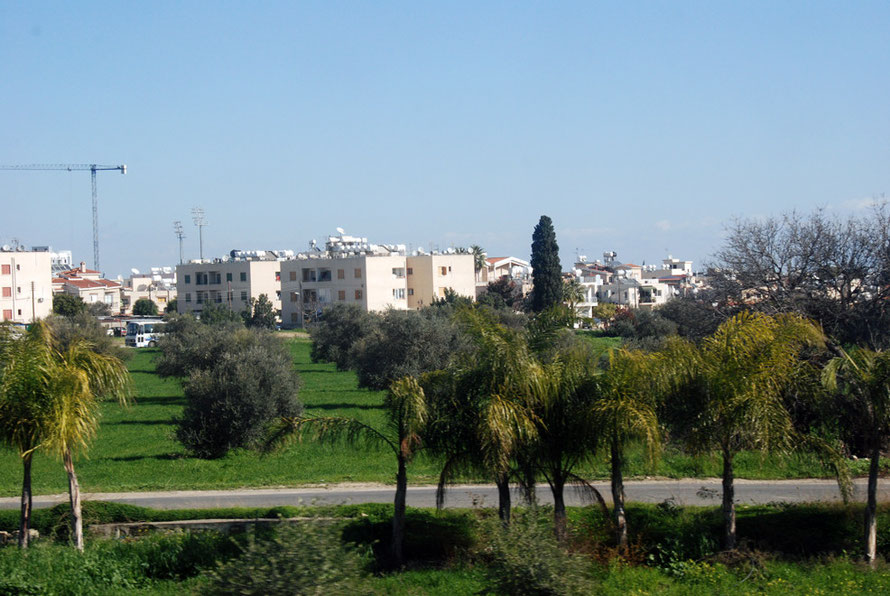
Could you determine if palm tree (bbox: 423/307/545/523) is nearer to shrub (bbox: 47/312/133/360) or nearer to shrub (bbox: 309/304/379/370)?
shrub (bbox: 47/312/133/360)

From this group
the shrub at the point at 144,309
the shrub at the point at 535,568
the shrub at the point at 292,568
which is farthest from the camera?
the shrub at the point at 144,309

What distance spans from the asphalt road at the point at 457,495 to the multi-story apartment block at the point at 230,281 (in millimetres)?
79139

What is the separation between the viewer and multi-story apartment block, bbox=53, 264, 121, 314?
418 ft

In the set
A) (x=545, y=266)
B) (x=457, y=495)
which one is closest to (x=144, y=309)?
(x=545, y=266)

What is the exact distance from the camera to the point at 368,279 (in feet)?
298

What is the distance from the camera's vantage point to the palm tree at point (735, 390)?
12.8 meters

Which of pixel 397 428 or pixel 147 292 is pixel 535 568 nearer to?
pixel 397 428

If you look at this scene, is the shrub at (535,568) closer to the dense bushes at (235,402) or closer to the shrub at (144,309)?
the dense bushes at (235,402)

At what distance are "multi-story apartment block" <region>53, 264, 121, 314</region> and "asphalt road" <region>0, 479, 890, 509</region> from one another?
360 feet

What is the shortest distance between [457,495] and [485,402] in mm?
6495

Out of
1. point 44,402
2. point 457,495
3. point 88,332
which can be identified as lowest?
point 457,495

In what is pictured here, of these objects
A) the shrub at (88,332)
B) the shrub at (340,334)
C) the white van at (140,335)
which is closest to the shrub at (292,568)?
the shrub at (88,332)

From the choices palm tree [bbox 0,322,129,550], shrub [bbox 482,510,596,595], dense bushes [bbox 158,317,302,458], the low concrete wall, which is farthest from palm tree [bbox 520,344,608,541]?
dense bushes [bbox 158,317,302,458]

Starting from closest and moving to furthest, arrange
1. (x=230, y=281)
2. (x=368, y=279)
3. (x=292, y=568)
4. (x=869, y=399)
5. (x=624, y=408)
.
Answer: (x=292, y=568)
(x=624, y=408)
(x=869, y=399)
(x=368, y=279)
(x=230, y=281)
